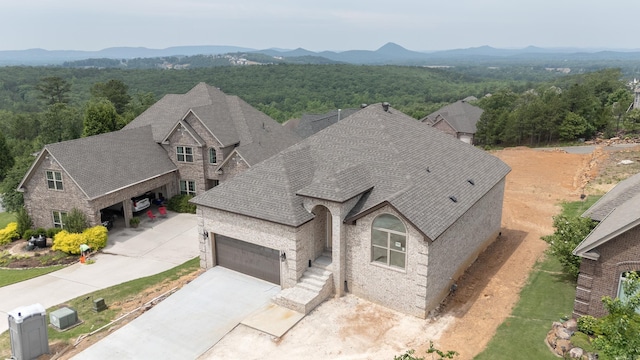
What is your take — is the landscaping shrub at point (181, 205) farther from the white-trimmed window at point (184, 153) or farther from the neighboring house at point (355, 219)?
the neighboring house at point (355, 219)

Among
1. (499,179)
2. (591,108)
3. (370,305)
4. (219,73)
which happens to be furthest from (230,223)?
(219,73)

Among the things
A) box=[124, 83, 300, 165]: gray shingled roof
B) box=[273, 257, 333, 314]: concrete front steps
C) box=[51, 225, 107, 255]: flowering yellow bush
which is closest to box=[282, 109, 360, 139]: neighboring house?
box=[124, 83, 300, 165]: gray shingled roof

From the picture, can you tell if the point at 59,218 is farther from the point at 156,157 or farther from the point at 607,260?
the point at 607,260

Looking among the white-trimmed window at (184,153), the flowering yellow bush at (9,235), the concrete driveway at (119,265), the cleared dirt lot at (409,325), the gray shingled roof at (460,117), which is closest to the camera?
the cleared dirt lot at (409,325)

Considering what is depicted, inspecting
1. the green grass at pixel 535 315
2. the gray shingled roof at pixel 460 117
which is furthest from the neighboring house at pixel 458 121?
the green grass at pixel 535 315

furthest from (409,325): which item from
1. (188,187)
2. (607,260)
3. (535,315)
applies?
(188,187)

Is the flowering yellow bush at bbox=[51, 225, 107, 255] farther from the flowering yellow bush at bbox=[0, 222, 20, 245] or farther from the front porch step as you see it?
the front porch step
